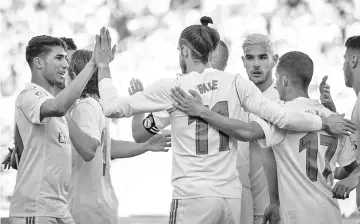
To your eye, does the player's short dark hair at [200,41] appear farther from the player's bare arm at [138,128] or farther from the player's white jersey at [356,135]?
the player's white jersey at [356,135]

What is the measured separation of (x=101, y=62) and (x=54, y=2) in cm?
536

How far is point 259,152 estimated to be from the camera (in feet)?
12.2

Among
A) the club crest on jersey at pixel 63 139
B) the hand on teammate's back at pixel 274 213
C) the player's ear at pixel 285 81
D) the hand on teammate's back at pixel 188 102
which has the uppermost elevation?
the player's ear at pixel 285 81

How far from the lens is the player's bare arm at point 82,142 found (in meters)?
3.48

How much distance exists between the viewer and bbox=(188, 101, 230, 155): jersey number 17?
2.93 metres

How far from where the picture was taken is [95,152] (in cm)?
359

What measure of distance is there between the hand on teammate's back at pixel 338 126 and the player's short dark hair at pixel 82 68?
4.22ft

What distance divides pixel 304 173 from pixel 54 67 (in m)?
1.30

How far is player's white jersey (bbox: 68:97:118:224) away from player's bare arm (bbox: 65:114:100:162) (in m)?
0.08

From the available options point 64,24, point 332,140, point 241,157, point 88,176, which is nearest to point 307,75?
point 332,140

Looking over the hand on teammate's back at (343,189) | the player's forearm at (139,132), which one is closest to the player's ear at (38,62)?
the player's forearm at (139,132)

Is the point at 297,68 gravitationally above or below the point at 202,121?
above

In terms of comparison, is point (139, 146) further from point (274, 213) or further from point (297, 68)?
point (297, 68)

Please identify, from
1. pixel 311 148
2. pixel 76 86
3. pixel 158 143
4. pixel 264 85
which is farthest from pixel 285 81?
pixel 76 86
